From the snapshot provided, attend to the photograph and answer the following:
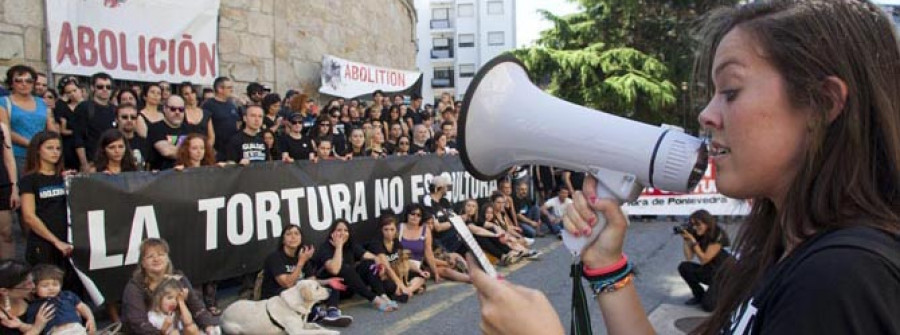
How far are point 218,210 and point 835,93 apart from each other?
18.7 feet

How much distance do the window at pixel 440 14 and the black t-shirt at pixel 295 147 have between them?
55301 millimetres

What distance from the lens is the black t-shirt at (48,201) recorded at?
4941mm

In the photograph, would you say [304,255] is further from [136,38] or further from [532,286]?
[136,38]

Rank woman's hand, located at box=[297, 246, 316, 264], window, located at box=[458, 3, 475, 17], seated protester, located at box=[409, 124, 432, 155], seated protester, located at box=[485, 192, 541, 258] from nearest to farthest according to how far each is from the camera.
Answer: woman's hand, located at box=[297, 246, 316, 264]
seated protester, located at box=[485, 192, 541, 258]
seated protester, located at box=[409, 124, 432, 155]
window, located at box=[458, 3, 475, 17]

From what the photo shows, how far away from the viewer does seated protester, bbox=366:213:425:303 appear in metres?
6.52

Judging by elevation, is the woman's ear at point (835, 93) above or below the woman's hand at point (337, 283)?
above

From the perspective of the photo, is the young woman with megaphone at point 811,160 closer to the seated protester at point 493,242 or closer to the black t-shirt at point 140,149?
the black t-shirt at point 140,149

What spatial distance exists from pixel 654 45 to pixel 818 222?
24840 millimetres

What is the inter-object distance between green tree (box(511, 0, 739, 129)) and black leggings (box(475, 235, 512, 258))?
14.1 meters

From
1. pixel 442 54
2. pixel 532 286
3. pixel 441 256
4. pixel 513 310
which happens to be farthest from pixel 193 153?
pixel 442 54

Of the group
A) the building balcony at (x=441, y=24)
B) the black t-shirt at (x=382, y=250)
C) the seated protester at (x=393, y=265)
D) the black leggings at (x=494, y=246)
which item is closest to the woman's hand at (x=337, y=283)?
the seated protester at (x=393, y=265)

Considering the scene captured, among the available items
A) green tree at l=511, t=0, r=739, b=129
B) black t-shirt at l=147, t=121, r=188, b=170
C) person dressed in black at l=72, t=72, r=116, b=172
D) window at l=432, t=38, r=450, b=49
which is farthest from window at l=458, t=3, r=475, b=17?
person dressed in black at l=72, t=72, r=116, b=172

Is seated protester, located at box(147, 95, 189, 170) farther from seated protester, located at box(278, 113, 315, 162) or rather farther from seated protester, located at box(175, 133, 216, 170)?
seated protester, located at box(278, 113, 315, 162)

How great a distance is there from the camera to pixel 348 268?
6.45 metres
